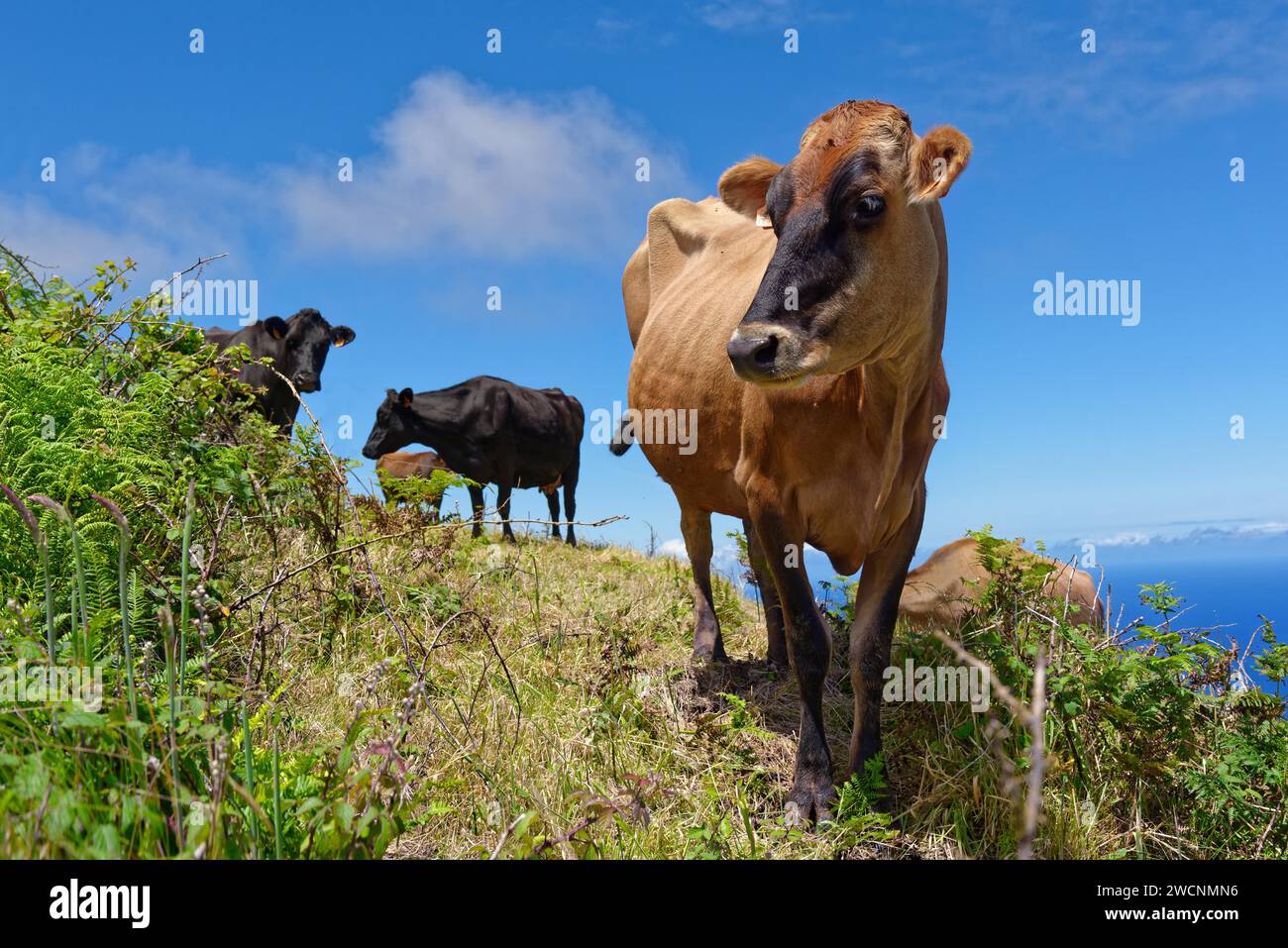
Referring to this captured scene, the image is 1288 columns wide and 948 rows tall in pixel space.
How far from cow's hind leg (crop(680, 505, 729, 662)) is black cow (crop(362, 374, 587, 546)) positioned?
9462mm

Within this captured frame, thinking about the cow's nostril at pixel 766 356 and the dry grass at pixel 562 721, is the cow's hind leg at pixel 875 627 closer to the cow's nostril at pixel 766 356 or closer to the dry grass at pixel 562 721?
the dry grass at pixel 562 721

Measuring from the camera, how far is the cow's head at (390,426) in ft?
53.6

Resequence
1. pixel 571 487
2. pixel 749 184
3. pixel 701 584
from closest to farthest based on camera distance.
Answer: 1. pixel 749 184
2. pixel 701 584
3. pixel 571 487

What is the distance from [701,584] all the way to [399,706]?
3.06 metres

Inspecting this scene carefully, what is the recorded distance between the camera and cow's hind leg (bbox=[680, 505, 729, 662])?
6.04 meters

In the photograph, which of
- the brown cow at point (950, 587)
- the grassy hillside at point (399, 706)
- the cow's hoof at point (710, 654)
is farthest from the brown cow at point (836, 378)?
the brown cow at point (950, 587)

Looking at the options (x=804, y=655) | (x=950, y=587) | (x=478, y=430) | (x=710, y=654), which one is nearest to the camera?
(x=804, y=655)

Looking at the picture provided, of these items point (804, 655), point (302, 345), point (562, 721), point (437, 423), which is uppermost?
point (302, 345)

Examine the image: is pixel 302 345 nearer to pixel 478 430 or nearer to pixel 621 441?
pixel 478 430

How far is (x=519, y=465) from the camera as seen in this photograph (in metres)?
17.0

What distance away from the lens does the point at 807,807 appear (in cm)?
385

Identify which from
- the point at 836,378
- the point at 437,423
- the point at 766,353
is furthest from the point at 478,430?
the point at 766,353

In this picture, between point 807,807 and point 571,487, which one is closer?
point 807,807
